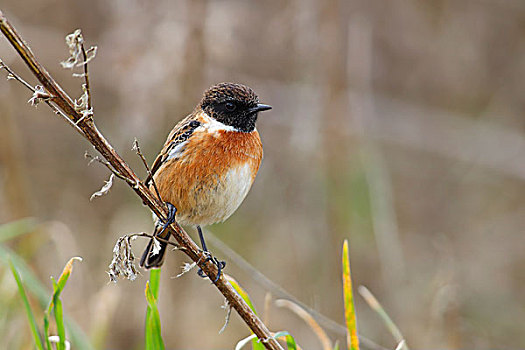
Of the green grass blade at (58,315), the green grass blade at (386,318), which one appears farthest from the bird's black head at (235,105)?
the green grass blade at (58,315)

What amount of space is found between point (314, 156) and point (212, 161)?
2936 millimetres

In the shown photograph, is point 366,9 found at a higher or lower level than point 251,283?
higher

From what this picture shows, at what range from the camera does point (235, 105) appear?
3027mm

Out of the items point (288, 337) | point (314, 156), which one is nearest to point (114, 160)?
point (288, 337)

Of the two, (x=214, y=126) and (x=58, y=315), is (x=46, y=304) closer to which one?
(x=58, y=315)

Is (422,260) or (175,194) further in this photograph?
(422,260)

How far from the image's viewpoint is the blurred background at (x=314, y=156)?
4.63 m

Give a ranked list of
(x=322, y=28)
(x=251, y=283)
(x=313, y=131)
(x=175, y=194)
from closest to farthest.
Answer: (x=175, y=194), (x=322, y=28), (x=313, y=131), (x=251, y=283)

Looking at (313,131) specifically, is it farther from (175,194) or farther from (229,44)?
(175,194)

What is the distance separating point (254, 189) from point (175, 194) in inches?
151

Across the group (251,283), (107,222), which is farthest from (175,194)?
(251,283)

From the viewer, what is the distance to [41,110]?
21.8 ft

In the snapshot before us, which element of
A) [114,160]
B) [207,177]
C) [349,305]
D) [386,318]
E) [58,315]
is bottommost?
[386,318]

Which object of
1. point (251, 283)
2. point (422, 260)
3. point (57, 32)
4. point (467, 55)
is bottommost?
point (422, 260)
